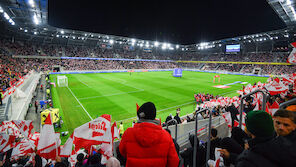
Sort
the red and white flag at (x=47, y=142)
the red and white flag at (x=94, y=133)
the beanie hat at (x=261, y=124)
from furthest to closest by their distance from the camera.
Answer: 1. the red and white flag at (x=94, y=133)
2. the red and white flag at (x=47, y=142)
3. the beanie hat at (x=261, y=124)

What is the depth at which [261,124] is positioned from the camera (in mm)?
1960

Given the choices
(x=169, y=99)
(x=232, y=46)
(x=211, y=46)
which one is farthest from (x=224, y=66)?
(x=169, y=99)

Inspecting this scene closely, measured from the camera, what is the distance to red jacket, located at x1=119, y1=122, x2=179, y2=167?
218cm

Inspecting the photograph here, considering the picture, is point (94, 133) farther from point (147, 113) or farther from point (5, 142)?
point (5, 142)

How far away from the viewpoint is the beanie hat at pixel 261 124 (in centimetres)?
192

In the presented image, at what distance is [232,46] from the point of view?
214ft

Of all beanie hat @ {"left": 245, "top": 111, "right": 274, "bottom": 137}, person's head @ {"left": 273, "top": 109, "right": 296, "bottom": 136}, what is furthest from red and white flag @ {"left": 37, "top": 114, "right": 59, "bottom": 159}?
person's head @ {"left": 273, "top": 109, "right": 296, "bottom": 136}

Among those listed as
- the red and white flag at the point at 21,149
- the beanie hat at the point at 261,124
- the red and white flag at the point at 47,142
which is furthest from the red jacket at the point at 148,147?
the red and white flag at the point at 21,149

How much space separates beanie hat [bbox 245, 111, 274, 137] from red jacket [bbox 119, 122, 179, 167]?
120 cm

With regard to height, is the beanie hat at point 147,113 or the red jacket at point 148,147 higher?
the beanie hat at point 147,113

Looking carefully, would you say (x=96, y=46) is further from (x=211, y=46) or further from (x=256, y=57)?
(x=256, y=57)

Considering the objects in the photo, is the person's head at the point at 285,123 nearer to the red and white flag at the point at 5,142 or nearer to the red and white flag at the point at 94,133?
the red and white flag at the point at 94,133

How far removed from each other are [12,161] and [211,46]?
86.6 meters

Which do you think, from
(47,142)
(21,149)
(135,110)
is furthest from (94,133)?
(135,110)
